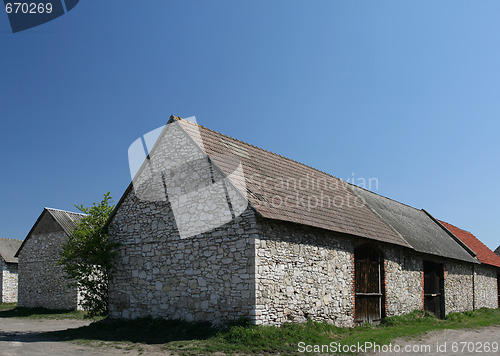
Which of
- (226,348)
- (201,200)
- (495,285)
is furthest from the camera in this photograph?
(495,285)

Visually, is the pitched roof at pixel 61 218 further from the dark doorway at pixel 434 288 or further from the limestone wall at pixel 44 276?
the dark doorway at pixel 434 288

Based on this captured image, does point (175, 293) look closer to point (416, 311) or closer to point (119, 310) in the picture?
point (119, 310)

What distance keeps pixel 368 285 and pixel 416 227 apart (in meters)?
8.55

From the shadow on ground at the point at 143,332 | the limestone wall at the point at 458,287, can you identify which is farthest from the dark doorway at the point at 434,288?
the shadow on ground at the point at 143,332

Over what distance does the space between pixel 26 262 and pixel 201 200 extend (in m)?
18.0

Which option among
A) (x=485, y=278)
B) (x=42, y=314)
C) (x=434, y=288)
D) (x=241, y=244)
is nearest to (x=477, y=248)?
(x=485, y=278)

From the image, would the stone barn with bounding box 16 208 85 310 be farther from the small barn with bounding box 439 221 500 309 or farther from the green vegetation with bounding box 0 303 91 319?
the small barn with bounding box 439 221 500 309

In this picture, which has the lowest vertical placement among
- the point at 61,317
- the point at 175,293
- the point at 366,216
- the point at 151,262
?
the point at 61,317

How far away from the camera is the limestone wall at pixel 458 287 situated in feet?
71.2

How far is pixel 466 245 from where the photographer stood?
1084 inches

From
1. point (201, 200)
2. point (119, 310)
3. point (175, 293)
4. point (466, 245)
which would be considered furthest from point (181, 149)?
point (466, 245)

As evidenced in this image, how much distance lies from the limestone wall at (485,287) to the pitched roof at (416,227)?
1749 mm

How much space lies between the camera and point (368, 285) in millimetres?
16188

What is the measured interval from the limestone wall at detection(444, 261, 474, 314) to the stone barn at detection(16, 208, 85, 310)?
61.2 feet
